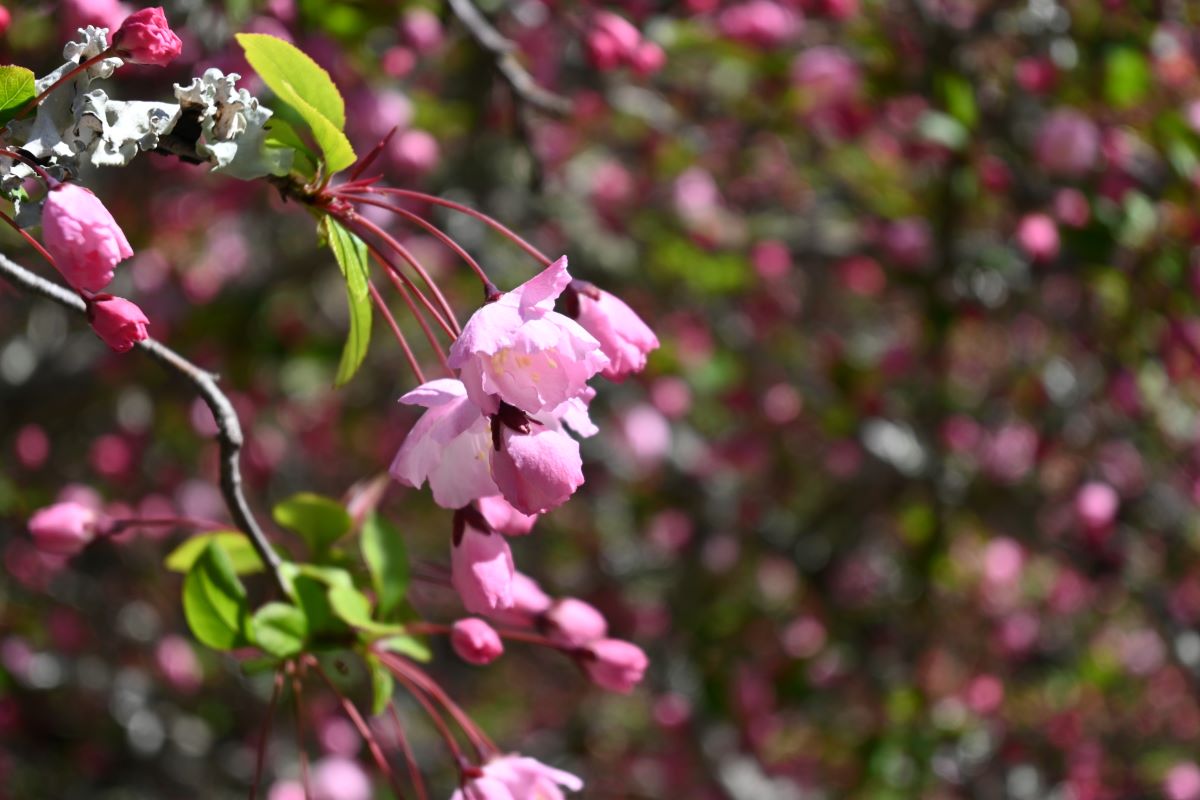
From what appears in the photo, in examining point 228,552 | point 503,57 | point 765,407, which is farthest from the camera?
point 765,407

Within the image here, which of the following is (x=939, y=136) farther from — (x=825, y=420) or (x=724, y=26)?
(x=825, y=420)

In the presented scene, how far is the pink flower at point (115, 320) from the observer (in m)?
0.81

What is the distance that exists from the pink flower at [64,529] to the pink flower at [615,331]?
502mm

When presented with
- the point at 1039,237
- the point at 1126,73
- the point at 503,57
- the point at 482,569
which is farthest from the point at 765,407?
the point at 482,569

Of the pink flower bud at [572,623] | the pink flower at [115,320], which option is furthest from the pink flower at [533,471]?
the pink flower bud at [572,623]

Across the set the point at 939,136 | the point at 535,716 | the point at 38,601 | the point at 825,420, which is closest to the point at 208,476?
the point at 38,601

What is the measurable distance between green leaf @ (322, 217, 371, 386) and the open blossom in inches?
13.0

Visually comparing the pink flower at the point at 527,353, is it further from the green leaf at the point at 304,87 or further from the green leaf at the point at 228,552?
the green leaf at the point at 228,552

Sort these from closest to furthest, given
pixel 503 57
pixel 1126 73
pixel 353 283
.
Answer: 1. pixel 353 283
2. pixel 503 57
3. pixel 1126 73

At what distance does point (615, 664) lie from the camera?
1.13 metres

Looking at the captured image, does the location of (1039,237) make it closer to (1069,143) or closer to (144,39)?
(1069,143)

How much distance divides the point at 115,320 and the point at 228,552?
0.35 meters

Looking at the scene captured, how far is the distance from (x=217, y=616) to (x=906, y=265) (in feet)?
6.01

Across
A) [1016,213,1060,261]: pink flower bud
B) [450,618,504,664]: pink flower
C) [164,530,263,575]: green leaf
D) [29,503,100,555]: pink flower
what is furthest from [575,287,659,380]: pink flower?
[1016,213,1060,261]: pink flower bud
